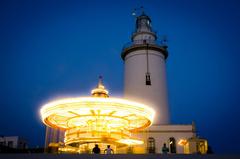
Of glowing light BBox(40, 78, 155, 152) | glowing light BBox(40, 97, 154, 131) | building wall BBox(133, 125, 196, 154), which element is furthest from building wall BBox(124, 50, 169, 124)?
glowing light BBox(40, 78, 155, 152)

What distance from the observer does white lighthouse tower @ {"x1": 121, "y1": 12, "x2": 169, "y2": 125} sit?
28.9 meters

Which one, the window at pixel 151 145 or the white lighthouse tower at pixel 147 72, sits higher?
the white lighthouse tower at pixel 147 72

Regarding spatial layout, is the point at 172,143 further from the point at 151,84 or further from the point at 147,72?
the point at 147,72

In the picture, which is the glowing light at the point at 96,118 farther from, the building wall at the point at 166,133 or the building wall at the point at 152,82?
the building wall at the point at 152,82

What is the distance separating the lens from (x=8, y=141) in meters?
31.8

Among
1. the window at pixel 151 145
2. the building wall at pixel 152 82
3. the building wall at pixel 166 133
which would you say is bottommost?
the window at pixel 151 145

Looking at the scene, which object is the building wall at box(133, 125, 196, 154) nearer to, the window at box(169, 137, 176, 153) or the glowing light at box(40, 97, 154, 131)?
the window at box(169, 137, 176, 153)

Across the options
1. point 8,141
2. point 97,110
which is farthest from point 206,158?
point 8,141

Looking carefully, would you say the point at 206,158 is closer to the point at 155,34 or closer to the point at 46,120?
the point at 46,120

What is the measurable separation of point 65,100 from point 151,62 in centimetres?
1578

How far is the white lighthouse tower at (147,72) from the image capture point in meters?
28.9

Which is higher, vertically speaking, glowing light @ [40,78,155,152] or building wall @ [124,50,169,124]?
building wall @ [124,50,169,124]

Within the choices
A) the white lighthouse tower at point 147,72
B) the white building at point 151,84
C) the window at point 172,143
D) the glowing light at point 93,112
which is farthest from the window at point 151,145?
the glowing light at point 93,112

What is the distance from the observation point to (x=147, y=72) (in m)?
29.9
